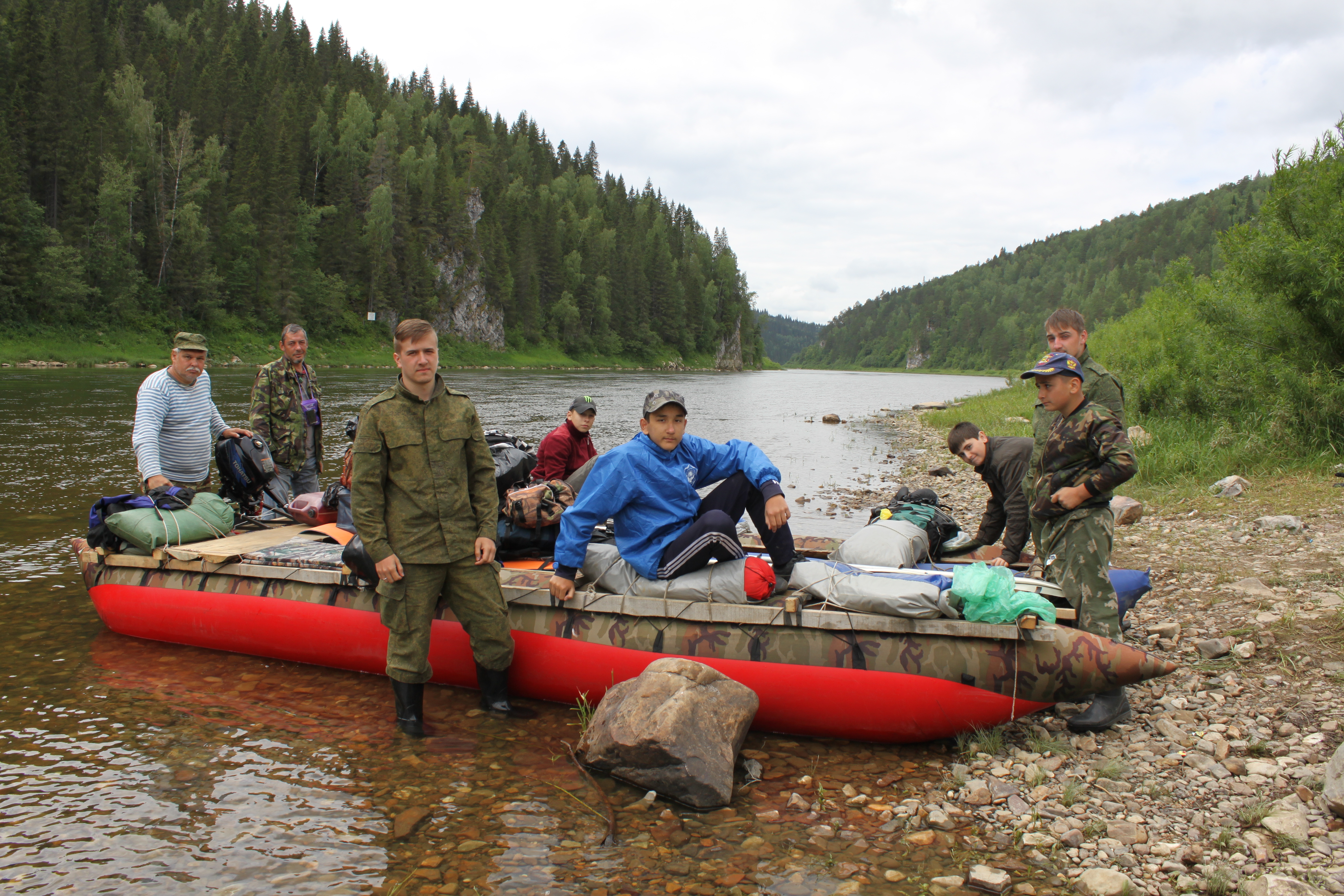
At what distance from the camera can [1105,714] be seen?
15.3 feet

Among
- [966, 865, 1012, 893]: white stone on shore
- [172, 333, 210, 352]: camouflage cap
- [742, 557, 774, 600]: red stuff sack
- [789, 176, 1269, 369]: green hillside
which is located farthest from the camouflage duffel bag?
[789, 176, 1269, 369]: green hillside

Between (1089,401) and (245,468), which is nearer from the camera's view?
(1089,401)

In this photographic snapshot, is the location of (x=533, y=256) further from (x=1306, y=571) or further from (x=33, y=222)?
(x=1306, y=571)

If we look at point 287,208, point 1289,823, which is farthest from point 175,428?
point 287,208

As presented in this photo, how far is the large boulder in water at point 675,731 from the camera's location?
432 cm

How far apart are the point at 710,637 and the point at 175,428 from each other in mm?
5442

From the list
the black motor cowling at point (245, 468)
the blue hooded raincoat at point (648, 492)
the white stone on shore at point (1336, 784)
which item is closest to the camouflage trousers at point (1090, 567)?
the white stone on shore at point (1336, 784)

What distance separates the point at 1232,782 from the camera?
13.0 ft

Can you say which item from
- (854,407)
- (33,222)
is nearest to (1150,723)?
(854,407)

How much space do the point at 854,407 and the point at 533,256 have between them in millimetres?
52699

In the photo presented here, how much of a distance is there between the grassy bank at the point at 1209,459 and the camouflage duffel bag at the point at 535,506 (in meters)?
6.75

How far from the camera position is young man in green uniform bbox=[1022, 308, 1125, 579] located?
208 inches

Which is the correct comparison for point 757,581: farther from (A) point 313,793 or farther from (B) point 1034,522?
(A) point 313,793

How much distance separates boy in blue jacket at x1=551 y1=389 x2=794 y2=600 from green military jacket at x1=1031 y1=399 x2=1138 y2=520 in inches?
67.0
